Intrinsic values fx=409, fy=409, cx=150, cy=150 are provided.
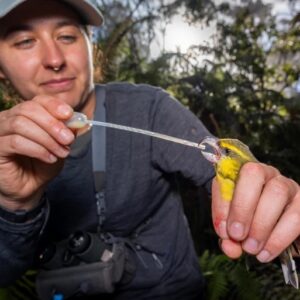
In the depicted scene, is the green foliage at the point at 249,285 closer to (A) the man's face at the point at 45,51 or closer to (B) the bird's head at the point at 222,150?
(A) the man's face at the point at 45,51

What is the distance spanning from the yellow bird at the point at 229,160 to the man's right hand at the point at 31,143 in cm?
37

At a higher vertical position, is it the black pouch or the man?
the man

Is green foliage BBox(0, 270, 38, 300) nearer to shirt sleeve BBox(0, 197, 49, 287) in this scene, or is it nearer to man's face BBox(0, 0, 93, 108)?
shirt sleeve BBox(0, 197, 49, 287)

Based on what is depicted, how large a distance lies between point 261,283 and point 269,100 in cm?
493

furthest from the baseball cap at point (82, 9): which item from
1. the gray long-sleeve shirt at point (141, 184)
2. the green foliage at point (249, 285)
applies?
the green foliage at point (249, 285)

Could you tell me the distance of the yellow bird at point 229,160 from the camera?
2.52 ft

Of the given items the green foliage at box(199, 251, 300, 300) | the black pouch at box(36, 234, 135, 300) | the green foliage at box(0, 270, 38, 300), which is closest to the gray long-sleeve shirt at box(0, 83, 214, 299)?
the black pouch at box(36, 234, 135, 300)

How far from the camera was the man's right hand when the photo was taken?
1.00 meters

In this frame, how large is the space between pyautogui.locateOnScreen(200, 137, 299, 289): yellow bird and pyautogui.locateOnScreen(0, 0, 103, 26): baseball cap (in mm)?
1072

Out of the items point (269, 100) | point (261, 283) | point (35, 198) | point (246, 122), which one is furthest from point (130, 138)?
point (269, 100)

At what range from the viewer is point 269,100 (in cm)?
755

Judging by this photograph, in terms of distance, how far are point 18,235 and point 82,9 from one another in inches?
38.9

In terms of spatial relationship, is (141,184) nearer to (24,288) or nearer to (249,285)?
Answer: (249,285)

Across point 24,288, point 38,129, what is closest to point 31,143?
point 38,129
